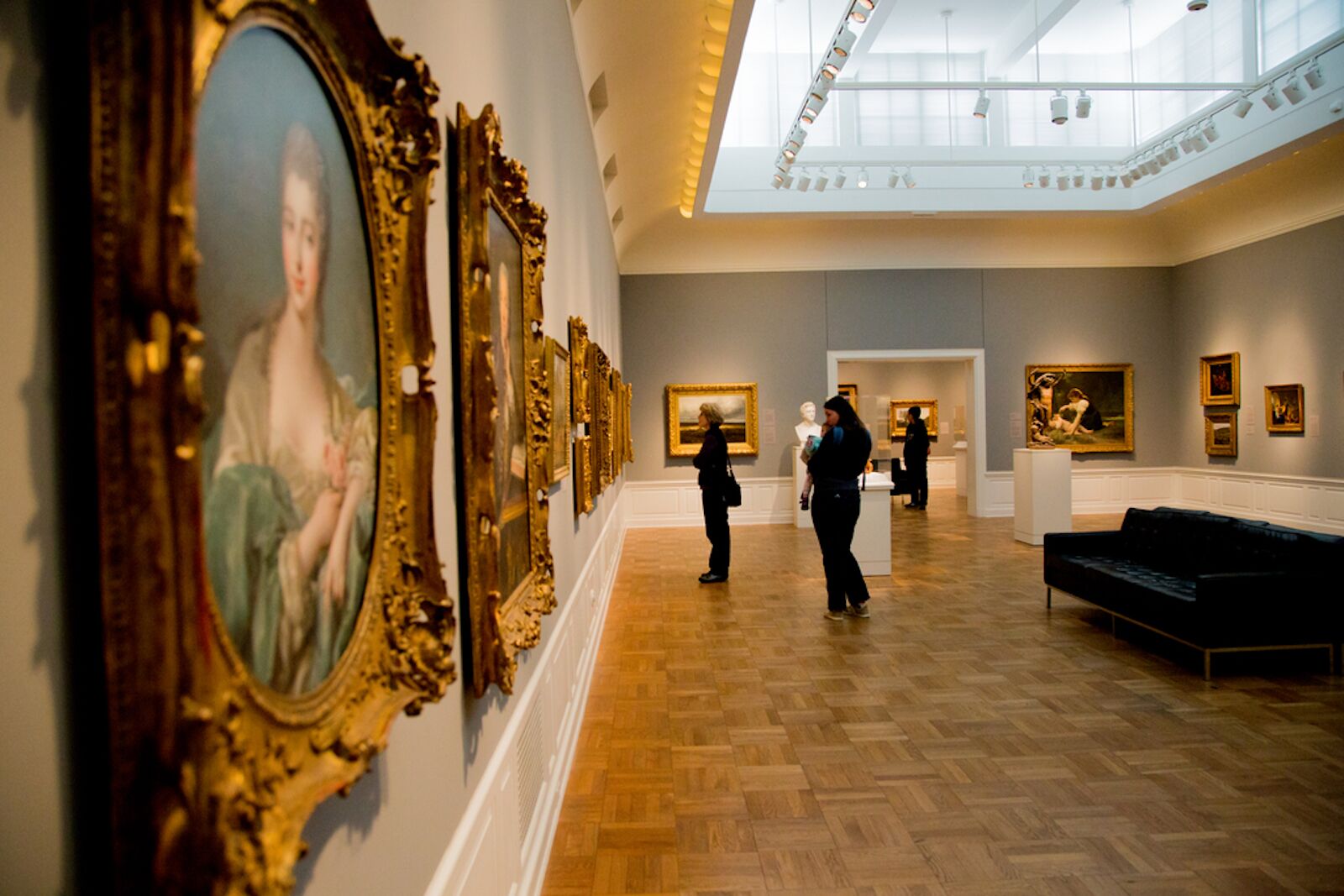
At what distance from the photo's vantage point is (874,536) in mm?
12023

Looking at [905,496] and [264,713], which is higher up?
[264,713]

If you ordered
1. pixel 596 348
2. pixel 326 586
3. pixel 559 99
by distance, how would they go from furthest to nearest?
pixel 596 348, pixel 559 99, pixel 326 586

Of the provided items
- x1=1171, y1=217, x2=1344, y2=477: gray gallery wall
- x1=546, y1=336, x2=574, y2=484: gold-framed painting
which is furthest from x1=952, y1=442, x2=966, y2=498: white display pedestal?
x1=546, y1=336, x2=574, y2=484: gold-framed painting

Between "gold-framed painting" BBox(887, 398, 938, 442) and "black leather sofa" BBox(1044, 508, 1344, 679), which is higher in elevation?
"gold-framed painting" BBox(887, 398, 938, 442)

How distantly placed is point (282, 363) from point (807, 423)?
1733 cm

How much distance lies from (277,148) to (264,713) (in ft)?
2.82

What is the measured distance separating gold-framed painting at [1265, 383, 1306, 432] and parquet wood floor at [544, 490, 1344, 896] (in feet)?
32.1

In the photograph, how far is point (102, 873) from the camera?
0.95 meters

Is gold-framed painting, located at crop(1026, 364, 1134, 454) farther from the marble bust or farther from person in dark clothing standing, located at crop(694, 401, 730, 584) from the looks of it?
person in dark clothing standing, located at crop(694, 401, 730, 584)

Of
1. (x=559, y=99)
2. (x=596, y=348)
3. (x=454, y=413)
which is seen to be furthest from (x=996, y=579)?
(x=454, y=413)

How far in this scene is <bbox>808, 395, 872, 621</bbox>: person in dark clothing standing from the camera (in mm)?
8992

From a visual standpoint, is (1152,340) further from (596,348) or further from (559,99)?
(559,99)

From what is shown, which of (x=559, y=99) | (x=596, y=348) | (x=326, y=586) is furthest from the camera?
(x=596, y=348)

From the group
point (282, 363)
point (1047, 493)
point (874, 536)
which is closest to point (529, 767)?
point (282, 363)
